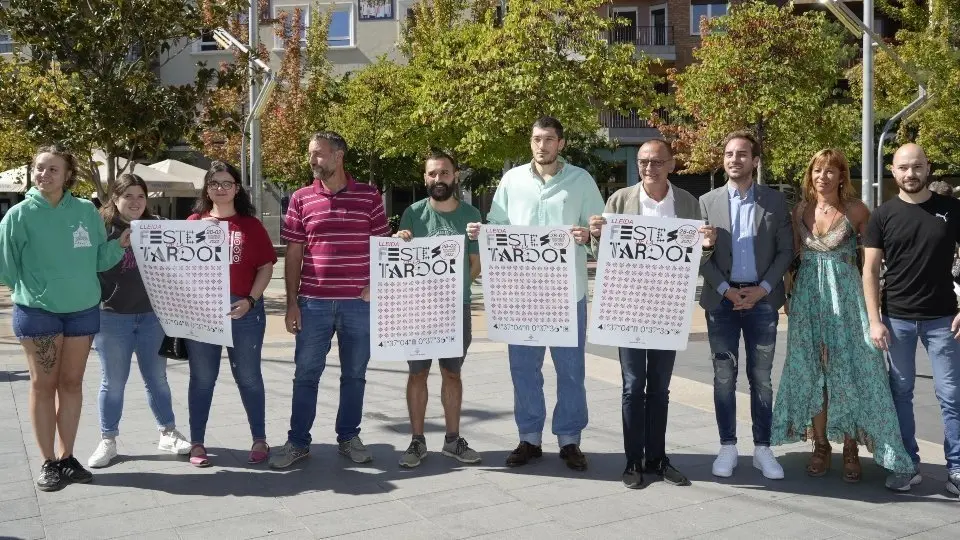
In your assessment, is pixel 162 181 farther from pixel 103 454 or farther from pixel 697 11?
pixel 697 11

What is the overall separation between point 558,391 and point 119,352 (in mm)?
2686

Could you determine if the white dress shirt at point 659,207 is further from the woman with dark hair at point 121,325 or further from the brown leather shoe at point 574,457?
the woman with dark hair at point 121,325

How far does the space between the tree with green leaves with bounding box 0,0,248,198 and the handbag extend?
21.5 ft

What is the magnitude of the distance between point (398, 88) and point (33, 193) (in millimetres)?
25292

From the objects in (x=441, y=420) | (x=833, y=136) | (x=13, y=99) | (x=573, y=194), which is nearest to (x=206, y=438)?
(x=441, y=420)

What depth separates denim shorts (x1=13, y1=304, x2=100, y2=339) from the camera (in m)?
5.26

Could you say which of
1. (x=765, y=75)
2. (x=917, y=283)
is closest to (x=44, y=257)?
(x=917, y=283)

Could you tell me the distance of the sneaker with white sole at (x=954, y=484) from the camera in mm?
5082

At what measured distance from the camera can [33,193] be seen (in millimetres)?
5348

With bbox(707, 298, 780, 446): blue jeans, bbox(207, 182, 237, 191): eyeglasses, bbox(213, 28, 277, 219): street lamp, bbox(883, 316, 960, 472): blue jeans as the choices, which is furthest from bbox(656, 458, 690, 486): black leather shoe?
bbox(213, 28, 277, 219): street lamp

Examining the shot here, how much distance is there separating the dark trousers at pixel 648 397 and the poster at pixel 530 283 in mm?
389

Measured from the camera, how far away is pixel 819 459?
5520 millimetres

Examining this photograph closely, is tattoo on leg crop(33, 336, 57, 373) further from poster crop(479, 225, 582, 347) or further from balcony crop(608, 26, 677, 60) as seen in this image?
balcony crop(608, 26, 677, 60)

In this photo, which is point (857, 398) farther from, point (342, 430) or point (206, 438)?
point (206, 438)
